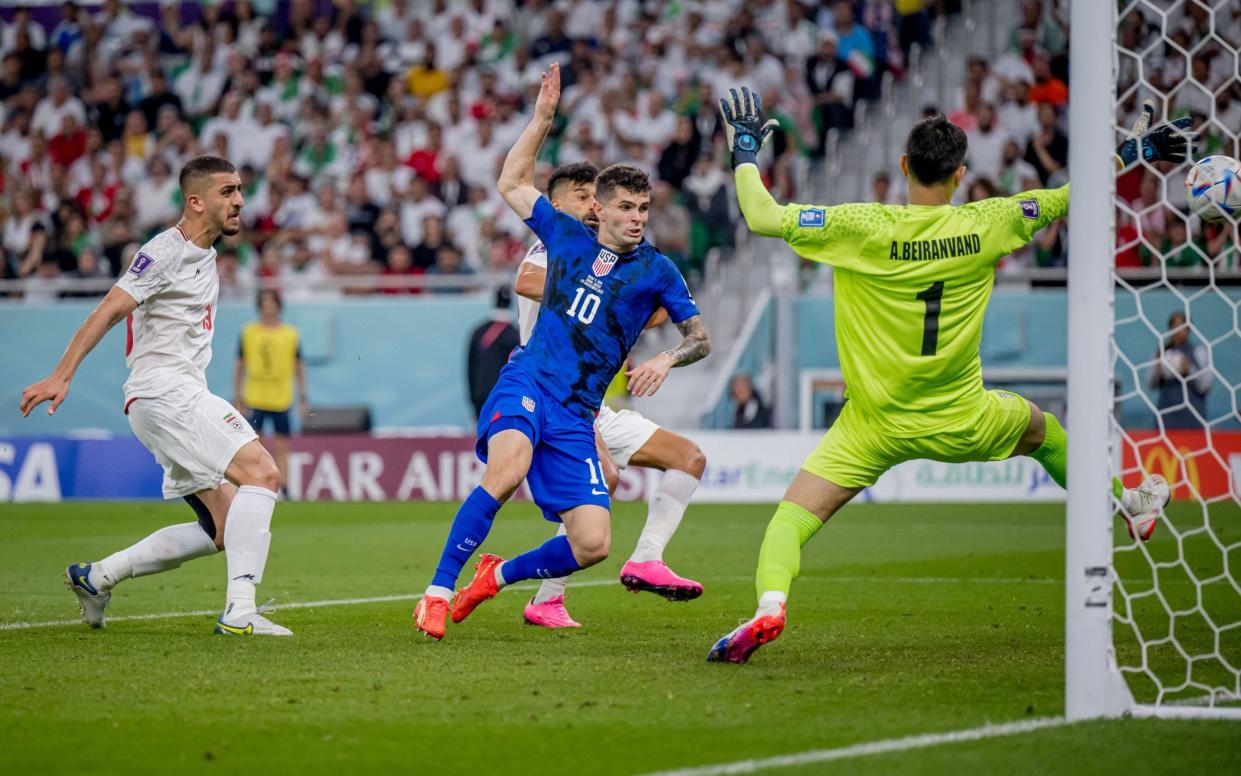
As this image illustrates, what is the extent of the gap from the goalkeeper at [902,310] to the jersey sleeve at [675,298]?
86 centimetres

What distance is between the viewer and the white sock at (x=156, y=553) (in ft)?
25.8

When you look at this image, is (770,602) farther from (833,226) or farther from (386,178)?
(386,178)

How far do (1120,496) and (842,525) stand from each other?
8439 mm

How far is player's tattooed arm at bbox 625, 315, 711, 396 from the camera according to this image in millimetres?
6801

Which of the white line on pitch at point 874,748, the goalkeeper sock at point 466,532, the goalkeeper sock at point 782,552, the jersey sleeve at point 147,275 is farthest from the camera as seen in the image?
the jersey sleeve at point 147,275

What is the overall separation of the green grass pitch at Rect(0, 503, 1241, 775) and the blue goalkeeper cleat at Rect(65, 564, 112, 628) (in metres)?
0.11

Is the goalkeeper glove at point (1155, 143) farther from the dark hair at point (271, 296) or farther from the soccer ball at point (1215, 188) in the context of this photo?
the dark hair at point (271, 296)

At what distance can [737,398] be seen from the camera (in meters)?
18.6

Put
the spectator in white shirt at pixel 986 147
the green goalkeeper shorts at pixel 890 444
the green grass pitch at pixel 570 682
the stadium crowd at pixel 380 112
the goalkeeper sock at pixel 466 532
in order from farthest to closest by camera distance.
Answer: the stadium crowd at pixel 380 112 → the spectator in white shirt at pixel 986 147 → the goalkeeper sock at pixel 466 532 → the green goalkeeper shorts at pixel 890 444 → the green grass pitch at pixel 570 682

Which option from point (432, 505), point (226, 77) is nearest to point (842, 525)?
point (432, 505)

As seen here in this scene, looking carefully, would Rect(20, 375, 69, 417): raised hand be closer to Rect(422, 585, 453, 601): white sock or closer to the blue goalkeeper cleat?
the blue goalkeeper cleat

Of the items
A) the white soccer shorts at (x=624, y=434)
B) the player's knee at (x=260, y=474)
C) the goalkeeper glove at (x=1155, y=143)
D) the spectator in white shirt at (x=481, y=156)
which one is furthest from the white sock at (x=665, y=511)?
the spectator in white shirt at (x=481, y=156)

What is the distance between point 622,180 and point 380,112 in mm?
16076

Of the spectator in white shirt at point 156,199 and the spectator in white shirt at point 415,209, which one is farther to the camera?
the spectator in white shirt at point 156,199
